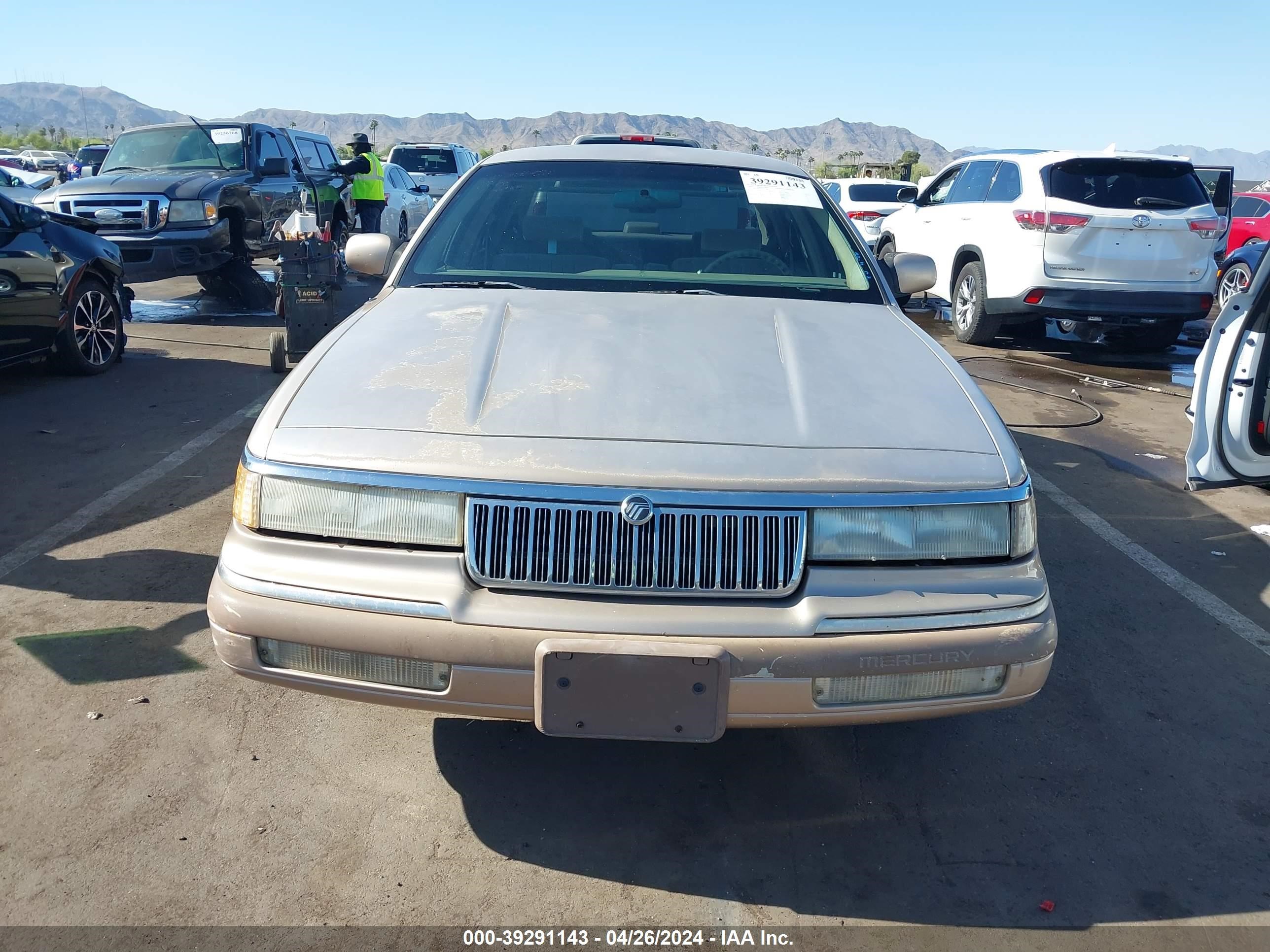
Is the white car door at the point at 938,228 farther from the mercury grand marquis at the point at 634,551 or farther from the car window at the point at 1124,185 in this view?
the mercury grand marquis at the point at 634,551

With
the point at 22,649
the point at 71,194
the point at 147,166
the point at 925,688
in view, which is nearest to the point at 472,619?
the point at 925,688

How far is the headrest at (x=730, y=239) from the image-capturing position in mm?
3854

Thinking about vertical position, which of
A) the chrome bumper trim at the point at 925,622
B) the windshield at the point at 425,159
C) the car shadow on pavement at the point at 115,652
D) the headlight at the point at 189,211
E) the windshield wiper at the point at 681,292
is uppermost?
the windshield at the point at 425,159

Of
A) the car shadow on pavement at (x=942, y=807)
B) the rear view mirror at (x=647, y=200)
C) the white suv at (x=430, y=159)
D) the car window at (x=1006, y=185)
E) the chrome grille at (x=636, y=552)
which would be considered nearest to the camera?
the chrome grille at (x=636, y=552)

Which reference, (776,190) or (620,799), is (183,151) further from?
(620,799)

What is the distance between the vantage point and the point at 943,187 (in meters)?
11.2

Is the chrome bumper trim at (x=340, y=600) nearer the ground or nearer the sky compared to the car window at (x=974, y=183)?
nearer the ground

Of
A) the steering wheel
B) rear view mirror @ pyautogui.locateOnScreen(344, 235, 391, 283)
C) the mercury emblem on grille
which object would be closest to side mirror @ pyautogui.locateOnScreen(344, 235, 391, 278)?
rear view mirror @ pyautogui.locateOnScreen(344, 235, 391, 283)

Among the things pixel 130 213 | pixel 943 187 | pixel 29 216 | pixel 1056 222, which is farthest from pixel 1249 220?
pixel 29 216

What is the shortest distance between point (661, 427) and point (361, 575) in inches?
31.6

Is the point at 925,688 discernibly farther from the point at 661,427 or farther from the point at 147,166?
the point at 147,166

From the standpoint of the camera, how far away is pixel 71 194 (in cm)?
1024

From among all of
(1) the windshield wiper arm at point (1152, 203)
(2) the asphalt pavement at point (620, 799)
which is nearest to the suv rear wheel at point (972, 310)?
(1) the windshield wiper arm at point (1152, 203)

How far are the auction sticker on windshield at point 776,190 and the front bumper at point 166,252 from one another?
7696 millimetres
